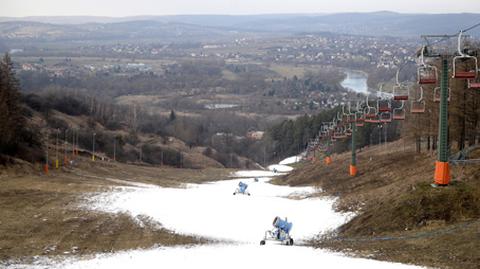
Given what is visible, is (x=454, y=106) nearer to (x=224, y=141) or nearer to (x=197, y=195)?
(x=197, y=195)

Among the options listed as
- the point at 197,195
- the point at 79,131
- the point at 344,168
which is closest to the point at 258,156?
the point at 79,131

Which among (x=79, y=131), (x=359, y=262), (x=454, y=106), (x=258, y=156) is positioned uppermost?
(x=454, y=106)

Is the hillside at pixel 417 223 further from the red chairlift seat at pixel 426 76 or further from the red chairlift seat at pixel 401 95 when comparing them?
the red chairlift seat at pixel 426 76

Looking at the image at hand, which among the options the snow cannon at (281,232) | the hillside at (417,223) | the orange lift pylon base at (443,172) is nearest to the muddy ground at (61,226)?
the snow cannon at (281,232)

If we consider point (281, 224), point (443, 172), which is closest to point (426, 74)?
point (443, 172)

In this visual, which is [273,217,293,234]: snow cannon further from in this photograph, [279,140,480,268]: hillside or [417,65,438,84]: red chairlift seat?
[417,65,438,84]: red chairlift seat

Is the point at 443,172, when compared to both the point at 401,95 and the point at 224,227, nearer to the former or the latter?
the point at 401,95

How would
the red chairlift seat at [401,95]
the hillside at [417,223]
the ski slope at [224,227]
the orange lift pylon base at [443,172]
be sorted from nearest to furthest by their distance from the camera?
the hillside at [417,223] → the ski slope at [224,227] → the orange lift pylon base at [443,172] → the red chairlift seat at [401,95]

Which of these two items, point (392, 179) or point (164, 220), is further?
point (392, 179)
